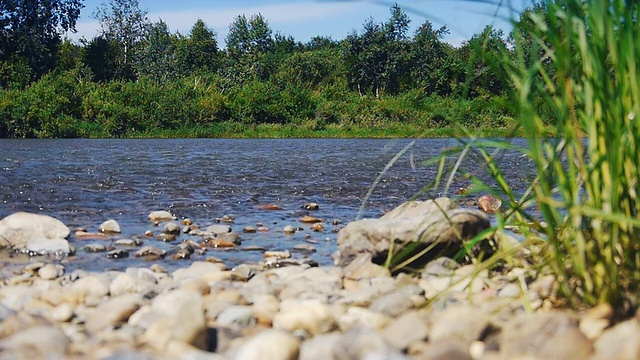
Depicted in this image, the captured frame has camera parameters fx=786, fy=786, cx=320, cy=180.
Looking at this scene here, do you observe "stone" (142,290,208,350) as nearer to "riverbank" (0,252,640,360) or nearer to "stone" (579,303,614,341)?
"riverbank" (0,252,640,360)

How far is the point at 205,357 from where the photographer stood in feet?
7.97

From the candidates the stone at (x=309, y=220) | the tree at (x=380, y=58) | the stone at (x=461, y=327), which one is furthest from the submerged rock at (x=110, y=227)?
the tree at (x=380, y=58)

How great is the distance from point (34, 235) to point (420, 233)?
3.17 meters

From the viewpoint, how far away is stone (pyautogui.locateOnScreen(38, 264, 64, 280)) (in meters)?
4.77

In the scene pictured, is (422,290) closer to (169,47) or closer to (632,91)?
(632,91)

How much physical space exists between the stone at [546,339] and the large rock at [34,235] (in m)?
4.04

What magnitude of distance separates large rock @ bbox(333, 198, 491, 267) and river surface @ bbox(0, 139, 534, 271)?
17.0 inches

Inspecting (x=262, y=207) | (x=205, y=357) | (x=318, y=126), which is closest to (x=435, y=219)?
(x=205, y=357)

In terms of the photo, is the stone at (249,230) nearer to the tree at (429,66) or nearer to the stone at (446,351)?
the stone at (446,351)

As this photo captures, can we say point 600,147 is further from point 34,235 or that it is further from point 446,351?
point 34,235

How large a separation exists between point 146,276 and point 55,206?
4.79 metres

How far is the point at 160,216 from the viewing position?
304 inches

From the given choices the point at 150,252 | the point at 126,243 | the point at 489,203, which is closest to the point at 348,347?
the point at 150,252

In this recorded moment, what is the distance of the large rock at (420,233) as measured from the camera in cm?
441
